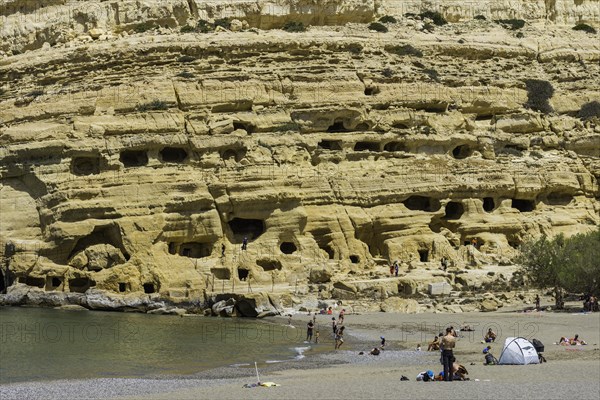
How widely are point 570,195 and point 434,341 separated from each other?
22.8 m

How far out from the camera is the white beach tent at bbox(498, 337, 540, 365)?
22.7 metres

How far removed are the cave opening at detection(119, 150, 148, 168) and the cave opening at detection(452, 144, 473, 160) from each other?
15.0 meters

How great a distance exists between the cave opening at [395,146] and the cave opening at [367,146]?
1.58 feet

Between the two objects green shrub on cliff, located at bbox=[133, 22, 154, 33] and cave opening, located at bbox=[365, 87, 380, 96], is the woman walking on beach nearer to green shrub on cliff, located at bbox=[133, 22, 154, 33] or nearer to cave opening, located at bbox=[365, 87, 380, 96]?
cave opening, located at bbox=[365, 87, 380, 96]

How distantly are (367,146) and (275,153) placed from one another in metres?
5.11

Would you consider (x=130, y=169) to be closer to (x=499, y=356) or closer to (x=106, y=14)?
(x=106, y=14)

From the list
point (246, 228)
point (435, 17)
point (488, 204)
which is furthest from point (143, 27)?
point (488, 204)

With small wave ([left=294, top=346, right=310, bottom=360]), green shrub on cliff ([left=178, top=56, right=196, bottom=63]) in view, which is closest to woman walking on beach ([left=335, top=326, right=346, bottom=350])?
small wave ([left=294, top=346, right=310, bottom=360])

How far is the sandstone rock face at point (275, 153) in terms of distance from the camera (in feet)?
133

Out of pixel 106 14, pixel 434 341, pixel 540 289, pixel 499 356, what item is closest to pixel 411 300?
pixel 540 289

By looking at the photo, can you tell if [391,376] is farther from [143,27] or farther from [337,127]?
[143,27]

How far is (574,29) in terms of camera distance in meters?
59.6

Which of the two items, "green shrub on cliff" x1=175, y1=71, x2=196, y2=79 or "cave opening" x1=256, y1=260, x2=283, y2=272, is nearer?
"cave opening" x1=256, y1=260, x2=283, y2=272

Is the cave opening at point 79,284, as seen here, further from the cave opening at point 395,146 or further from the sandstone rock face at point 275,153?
the cave opening at point 395,146
